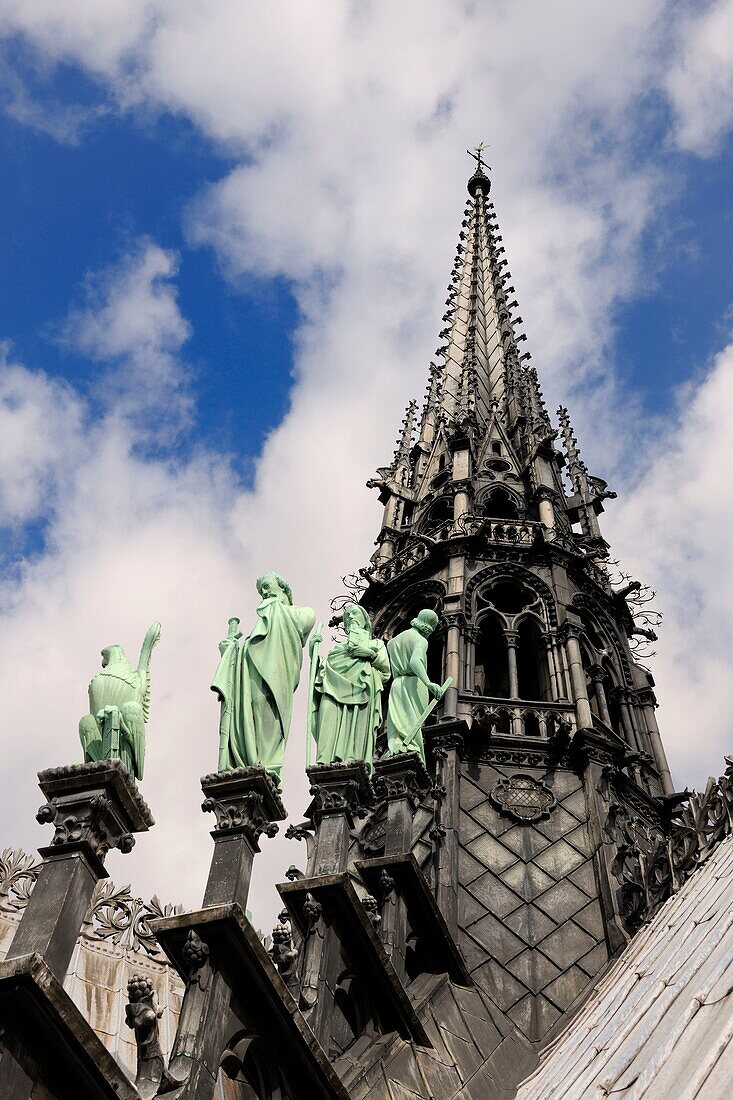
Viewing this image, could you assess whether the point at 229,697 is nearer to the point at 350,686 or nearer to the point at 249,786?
the point at 249,786

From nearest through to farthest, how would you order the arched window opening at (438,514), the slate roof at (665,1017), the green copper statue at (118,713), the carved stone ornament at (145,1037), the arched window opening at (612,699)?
the slate roof at (665,1017) → the carved stone ornament at (145,1037) → the green copper statue at (118,713) → the arched window opening at (612,699) → the arched window opening at (438,514)

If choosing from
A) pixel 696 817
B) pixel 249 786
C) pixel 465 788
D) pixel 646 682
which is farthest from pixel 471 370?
pixel 249 786

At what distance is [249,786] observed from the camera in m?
9.30

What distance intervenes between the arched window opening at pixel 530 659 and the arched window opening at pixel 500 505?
3.56m

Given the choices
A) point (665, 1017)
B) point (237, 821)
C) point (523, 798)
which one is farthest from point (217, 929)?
point (523, 798)

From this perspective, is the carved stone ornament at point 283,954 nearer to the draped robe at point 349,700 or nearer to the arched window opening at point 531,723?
the draped robe at point 349,700

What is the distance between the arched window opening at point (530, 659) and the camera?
19766 mm

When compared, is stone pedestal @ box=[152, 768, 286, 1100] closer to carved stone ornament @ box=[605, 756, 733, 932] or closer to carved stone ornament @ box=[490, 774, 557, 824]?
carved stone ornament @ box=[605, 756, 733, 932]

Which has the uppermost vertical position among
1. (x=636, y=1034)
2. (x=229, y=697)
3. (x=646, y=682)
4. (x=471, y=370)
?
(x=471, y=370)

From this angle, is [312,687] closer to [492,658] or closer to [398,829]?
[398,829]

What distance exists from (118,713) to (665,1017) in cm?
464

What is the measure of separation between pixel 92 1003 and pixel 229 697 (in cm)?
763

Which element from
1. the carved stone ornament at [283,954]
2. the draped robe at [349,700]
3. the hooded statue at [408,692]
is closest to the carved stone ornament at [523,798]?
the hooded statue at [408,692]

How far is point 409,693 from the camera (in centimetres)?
1430
